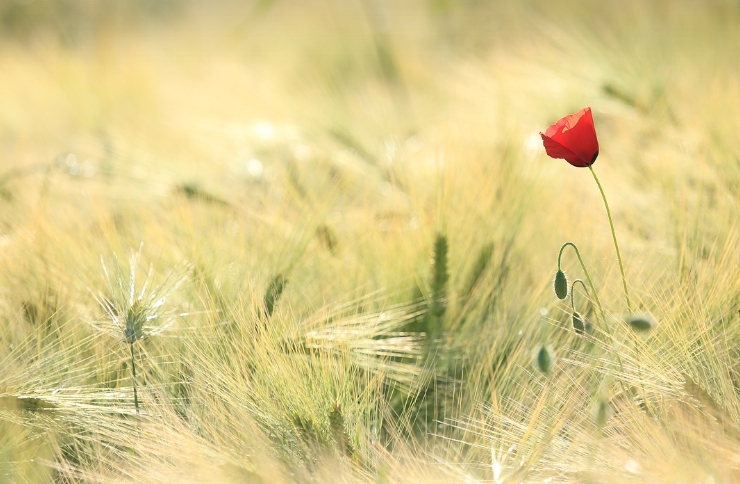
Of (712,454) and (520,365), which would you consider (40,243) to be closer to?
(520,365)

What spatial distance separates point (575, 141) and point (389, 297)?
314 mm

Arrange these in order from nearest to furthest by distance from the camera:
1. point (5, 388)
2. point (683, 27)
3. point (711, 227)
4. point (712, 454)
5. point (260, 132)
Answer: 1. point (712, 454)
2. point (5, 388)
3. point (711, 227)
4. point (260, 132)
5. point (683, 27)

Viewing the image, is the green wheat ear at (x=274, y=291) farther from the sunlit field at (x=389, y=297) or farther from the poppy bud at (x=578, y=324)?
the poppy bud at (x=578, y=324)

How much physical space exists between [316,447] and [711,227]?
0.55m

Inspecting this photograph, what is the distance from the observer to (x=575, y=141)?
710 millimetres

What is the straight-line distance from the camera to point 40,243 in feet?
3.14

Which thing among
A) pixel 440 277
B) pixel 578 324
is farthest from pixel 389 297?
pixel 578 324

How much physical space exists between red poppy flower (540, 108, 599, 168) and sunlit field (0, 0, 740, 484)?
114mm

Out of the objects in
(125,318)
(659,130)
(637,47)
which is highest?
(637,47)

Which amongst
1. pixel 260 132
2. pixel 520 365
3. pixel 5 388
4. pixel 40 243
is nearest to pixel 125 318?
pixel 5 388

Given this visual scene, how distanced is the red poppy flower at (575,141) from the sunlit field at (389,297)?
114mm

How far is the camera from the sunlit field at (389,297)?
2.34 feet

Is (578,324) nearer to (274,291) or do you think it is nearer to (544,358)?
(544,358)

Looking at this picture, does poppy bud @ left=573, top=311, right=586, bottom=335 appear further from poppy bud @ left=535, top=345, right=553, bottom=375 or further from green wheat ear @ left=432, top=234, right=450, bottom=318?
green wheat ear @ left=432, top=234, right=450, bottom=318
